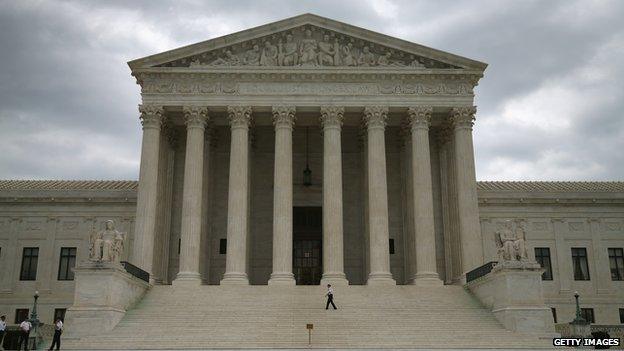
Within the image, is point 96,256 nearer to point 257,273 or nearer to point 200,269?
point 200,269

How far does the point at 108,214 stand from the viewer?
156ft

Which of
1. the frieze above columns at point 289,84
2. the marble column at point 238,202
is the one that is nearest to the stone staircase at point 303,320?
the marble column at point 238,202

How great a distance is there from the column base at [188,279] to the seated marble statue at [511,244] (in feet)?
57.1

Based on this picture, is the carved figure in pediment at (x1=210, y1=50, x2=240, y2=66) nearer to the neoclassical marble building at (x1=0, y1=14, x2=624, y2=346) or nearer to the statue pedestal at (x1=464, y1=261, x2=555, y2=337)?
the neoclassical marble building at (x1=0, y1=14, x2=624, y2=346)

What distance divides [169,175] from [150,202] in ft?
17.9

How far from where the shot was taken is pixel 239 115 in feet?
135

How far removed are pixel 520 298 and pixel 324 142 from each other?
1583 centimetres

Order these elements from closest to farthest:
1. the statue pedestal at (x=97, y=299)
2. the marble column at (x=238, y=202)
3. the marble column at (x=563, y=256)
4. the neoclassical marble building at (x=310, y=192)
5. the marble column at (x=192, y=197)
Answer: the statue pedestal at (x=97, y=299) → the marble column at (x=238, y=202) → the marble column at (x=192, y=197) → the neoclassical marble building at (x=310, y=192) → the marble column at (x=563, y=256)

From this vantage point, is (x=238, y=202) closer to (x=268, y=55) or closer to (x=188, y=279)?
(x=188, y=279)

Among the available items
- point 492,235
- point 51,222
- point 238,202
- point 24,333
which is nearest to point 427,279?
point 492,235

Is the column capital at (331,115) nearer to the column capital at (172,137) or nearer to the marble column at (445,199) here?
the marble column at (445,199)

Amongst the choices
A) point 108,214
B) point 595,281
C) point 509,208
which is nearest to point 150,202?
point 108,214

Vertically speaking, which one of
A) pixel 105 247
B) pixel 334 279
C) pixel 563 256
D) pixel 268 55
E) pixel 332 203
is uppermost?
pixel 268 55

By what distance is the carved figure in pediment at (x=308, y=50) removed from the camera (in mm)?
41688
